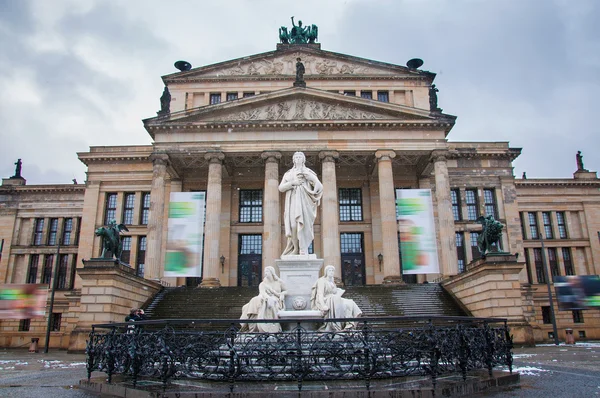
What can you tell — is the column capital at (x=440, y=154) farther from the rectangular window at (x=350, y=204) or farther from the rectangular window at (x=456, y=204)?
the rectangular window at (x=350, y=204)

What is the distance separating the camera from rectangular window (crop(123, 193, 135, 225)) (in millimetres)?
43156

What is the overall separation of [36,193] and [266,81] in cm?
2731

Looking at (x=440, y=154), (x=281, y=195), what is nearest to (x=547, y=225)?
(x=440, y=154)

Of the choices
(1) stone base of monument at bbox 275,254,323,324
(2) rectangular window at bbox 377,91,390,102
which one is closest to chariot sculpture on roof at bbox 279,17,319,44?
(2) rectangular window at bbox 377,91,390,102

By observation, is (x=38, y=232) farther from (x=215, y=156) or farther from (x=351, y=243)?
(x=351, y=243)

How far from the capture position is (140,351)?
848 cm

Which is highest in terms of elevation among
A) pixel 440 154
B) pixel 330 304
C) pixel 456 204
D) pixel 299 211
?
pixel 440 154

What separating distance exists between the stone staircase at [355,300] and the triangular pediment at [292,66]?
21.3 meters

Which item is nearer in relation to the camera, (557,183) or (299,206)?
(299,206)

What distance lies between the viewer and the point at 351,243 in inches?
1629

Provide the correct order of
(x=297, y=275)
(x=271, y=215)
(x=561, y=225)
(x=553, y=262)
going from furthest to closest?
(x=561, y=225) → (x=553, y=262) → (x=271, y=215) → (x=297, y=275)

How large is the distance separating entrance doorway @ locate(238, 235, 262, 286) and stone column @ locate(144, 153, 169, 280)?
6.77 meters

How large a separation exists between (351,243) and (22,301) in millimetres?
25984

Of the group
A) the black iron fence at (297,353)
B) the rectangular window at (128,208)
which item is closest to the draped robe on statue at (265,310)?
the black iron fence at (297,353)
